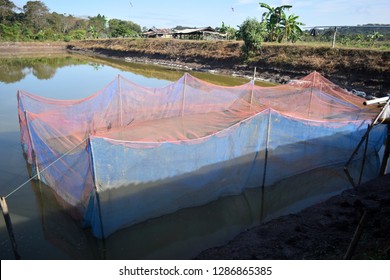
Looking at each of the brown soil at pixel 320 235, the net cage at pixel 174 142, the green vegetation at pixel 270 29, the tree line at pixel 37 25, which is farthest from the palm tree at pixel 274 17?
the tree line at pixel 37 25

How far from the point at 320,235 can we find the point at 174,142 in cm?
269

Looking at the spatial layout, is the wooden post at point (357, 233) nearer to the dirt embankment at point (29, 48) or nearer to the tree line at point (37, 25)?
the dirt embankment at point (29, 48)

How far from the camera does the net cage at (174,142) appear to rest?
4.73m

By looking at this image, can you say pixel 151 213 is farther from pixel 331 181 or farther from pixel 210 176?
pixel 331 181

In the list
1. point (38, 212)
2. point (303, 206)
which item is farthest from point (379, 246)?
point (38, 212)

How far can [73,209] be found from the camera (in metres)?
5.16

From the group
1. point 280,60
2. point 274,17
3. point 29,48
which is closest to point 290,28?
point 274,17

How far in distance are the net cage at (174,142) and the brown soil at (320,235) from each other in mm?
1236

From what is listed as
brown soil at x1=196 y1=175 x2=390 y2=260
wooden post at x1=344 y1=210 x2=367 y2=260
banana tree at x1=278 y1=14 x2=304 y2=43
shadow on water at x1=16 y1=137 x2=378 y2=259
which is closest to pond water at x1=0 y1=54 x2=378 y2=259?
shadow on water at x1=16 y1=137 x2=378 y2=259

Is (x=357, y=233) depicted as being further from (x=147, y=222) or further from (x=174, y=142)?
(x=147, y=222)

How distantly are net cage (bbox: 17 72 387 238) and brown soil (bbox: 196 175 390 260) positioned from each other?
124 cm

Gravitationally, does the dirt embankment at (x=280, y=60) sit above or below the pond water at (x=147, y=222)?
above

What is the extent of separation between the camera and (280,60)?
24172mm

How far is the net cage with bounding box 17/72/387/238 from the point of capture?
4727 millimetres
